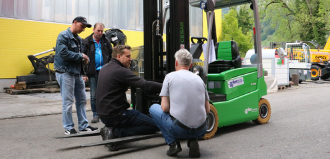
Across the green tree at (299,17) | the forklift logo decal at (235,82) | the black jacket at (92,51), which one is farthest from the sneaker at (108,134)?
the green tree at (299,17)

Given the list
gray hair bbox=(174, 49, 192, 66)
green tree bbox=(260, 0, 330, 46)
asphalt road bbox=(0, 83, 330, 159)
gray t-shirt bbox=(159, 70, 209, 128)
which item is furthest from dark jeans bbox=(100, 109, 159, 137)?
green tree bbox=(260, 0, 330, 46)

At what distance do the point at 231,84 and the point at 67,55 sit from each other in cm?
284

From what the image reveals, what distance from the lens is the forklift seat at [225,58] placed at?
19.5ft

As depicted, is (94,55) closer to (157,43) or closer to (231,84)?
(157,43)

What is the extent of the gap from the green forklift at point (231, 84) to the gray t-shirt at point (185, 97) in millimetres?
1157

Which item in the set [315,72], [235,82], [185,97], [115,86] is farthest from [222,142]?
[315,72]

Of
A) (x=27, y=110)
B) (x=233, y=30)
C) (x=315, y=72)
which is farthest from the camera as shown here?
(x=233, y=30)

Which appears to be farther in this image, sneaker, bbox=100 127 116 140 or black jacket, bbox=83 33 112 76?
black jacket, bbox=83 33 112 76

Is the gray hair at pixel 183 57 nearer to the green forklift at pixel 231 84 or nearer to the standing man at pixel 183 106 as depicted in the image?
the standing man at pixel 183 106

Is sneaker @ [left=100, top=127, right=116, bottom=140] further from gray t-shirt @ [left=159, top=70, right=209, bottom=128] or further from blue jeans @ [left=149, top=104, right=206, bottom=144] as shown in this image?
gray t-shirt @ [left=159, top=70, right=209, bottom=128]

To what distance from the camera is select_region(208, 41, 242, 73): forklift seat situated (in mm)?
5941

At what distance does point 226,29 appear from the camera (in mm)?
27078

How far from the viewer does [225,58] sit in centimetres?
620

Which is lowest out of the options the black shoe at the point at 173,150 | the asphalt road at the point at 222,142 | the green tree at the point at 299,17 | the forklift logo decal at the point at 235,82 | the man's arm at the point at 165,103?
the asphalt road at the point at 222,142
